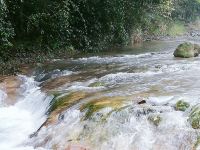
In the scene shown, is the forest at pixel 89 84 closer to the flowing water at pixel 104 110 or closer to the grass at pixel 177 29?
the flowing water at pixel 104 110

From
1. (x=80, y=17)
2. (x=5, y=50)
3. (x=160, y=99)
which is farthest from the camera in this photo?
(x=80, y=17)

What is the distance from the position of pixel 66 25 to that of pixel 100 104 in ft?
36.2

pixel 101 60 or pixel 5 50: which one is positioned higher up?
pixel 5 50

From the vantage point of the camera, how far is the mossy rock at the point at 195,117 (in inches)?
306

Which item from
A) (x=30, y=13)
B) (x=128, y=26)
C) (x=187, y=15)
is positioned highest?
(x=30, y=13)

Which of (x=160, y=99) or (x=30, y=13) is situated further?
(x=30, y=13)

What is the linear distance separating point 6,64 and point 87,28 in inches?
268

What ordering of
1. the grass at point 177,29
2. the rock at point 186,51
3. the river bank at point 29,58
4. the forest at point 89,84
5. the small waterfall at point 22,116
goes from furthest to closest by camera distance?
the grass at point 177,29 → the rock at point 186,51 → the river bank at point 29,58 → the small waterfall at point 22,116 → the forest at point 89,84

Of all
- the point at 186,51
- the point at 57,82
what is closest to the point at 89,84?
the point at 57,82

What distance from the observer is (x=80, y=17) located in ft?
72.1

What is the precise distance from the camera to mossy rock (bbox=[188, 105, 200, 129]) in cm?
A: 777

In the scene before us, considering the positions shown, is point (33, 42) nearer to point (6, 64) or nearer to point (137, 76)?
point (6, 64)

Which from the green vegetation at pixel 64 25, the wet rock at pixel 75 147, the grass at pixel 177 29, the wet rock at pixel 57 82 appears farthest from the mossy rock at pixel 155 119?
the grass at pixel 177 29

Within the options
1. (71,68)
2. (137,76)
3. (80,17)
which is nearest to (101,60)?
(71,68)
